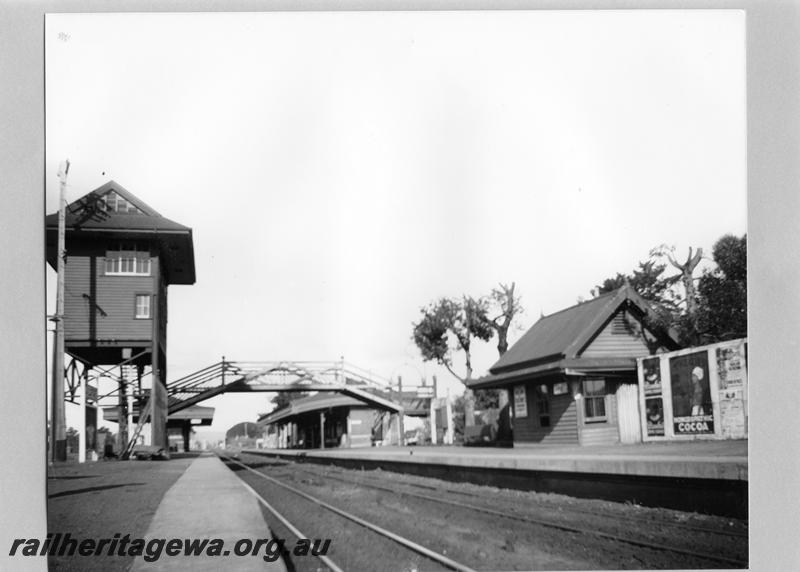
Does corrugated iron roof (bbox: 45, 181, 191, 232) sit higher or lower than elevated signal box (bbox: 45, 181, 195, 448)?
higher

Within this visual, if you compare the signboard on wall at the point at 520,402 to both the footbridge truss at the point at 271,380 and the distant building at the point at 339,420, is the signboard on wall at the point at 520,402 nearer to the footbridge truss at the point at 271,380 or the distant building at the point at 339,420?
the distant building at the point at 339,420

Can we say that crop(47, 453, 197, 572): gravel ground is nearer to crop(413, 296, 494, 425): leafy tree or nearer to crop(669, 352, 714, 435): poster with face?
crop(413, 296, 494, 425): leafy tree

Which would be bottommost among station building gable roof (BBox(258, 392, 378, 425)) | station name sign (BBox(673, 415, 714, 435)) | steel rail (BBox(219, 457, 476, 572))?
steel rail (BBox(219, 457, 476, 572))

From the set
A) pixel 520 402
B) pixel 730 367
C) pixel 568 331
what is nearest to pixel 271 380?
pixel 730 367

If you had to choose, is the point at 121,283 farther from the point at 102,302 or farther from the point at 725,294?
the point at 725,294

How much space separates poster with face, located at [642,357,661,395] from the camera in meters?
11.3

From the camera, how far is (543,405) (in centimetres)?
1600

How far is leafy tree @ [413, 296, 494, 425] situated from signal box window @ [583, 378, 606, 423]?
15.5ft

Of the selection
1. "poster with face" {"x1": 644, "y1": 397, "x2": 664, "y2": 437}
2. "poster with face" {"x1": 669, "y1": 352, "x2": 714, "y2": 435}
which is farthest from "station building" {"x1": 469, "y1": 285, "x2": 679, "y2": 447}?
"poster with face" {"x1": 669, "y1": 352, "x2": 714, "y2": 435}

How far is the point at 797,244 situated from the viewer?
7.61 metres

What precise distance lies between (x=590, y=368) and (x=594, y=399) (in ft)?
3.48

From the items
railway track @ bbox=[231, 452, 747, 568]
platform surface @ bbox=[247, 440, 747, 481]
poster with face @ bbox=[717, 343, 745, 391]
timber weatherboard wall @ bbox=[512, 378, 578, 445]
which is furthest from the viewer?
timber weatherboard wall @ bbox=[512, 378, 578, 445]

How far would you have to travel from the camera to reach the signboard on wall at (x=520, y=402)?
16.7 m
